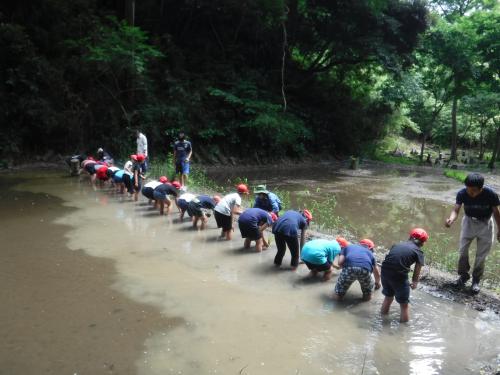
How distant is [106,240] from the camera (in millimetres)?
8172

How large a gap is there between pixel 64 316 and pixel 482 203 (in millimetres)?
5691

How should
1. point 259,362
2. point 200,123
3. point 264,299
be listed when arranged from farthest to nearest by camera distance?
point 200,123 → point 264,299 → point 259,362

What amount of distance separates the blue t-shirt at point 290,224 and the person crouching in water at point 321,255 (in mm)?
412

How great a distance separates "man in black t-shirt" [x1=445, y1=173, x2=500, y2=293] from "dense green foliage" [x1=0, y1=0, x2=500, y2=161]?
14325mm

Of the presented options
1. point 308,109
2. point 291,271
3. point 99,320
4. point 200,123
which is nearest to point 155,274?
point 99,320

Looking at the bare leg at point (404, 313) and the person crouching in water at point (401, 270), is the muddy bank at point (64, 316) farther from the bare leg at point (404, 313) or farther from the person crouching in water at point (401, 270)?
the bare leg at point (404, 313)

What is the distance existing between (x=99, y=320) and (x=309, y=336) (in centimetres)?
243

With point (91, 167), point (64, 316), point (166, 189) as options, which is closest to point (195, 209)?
point (166, 189)

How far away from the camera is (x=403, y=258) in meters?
5.24

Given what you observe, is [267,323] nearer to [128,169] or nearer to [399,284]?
[399,284]

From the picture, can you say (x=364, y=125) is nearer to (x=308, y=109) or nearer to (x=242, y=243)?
(x=308, y=109)

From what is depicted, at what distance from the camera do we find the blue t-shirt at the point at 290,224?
6.84 meters

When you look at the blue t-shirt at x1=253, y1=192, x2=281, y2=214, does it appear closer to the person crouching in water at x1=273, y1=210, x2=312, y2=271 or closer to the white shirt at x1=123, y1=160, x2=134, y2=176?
the person crouching in water at x1=273, y1=210, x2=312, y2=271

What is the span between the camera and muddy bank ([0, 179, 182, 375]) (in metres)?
4.26
